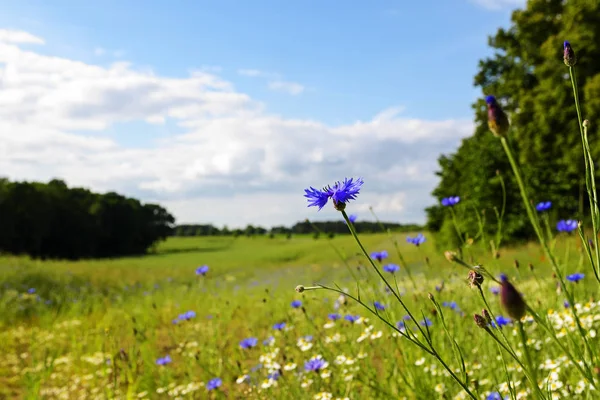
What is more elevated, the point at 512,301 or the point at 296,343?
the point at 512,301

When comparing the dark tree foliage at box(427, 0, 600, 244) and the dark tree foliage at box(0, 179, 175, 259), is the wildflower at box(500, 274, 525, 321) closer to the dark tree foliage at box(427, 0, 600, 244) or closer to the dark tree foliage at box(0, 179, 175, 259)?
the dark tree foliage at box(427, 0, 600, 244)

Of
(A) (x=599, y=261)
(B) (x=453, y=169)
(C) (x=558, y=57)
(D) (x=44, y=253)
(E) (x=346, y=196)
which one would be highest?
(C) (x=558, y=57)

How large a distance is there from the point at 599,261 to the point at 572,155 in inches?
579

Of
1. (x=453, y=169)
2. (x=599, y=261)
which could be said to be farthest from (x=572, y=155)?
(x=599, y=261)

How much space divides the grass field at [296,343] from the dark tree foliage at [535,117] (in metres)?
8.49

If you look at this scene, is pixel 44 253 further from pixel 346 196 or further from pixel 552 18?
pixel 346 196

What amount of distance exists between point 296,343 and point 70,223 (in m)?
34.1

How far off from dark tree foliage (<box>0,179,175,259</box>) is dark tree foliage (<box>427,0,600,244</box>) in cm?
2155

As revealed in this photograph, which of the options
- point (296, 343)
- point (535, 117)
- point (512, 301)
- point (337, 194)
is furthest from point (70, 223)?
point (512, 301)

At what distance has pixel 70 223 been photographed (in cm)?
3425

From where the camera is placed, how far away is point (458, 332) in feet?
10.6

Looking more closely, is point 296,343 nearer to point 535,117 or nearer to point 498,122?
point 498,122

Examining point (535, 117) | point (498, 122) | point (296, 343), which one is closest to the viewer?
point (498, 122)

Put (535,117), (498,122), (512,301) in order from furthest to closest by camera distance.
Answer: (535,117) < (498,122) < (512,301)
